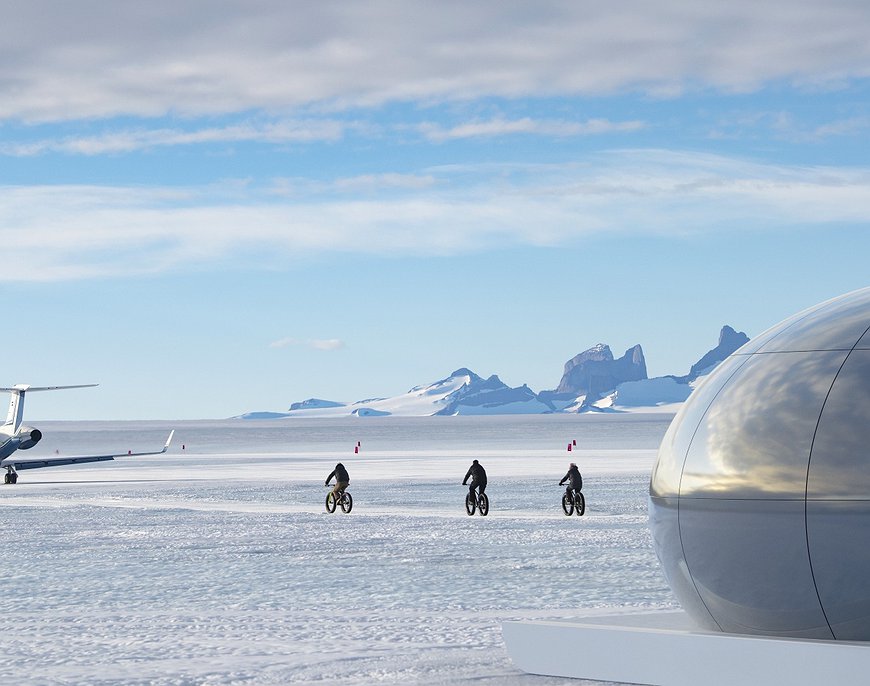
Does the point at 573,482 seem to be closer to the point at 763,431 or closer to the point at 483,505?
the point at 483,505

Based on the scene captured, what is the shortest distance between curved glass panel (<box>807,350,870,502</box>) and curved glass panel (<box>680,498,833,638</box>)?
0.21 meters

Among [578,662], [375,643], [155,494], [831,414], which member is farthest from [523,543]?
[155,494]

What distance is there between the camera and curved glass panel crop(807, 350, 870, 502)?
731 centimetres

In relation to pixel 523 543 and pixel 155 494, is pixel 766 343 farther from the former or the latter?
pixel 155 494

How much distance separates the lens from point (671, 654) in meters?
8.26

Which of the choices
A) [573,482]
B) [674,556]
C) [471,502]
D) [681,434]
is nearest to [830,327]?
[681,434]

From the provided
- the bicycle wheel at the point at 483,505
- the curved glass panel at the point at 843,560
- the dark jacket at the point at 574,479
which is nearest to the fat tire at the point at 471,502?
the bicycle wheel at the point at 483,505

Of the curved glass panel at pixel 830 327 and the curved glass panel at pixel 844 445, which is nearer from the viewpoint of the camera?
the curved glass panel at pixel 844 445

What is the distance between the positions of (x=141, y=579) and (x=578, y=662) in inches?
387

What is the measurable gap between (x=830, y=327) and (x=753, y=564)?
153cm

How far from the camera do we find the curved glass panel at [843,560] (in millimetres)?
7297

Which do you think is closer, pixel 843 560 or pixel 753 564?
pixel 843 560

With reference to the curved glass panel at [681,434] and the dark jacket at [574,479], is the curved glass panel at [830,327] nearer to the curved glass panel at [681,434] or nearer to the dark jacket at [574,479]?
the curved glass panel at [681,434]

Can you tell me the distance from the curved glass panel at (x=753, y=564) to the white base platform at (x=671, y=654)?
5.0 inches
